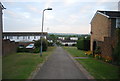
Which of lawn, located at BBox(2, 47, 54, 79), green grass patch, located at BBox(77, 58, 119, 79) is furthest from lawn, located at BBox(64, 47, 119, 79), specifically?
lawn, located at BBox(2, 47, 54, 79)

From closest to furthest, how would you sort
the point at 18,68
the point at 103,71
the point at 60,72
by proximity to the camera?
the point at 60,72, the point at 103,71, the point at 18,68

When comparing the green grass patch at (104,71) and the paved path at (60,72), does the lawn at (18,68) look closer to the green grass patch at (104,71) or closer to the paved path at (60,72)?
the paved path at (60,72)

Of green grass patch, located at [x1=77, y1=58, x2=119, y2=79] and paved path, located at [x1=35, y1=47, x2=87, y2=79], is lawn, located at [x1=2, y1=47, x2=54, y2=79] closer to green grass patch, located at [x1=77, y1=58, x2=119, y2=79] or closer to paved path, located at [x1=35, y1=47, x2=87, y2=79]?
paved path, located at [x1=35, y1=47, x2=87, y2=79]

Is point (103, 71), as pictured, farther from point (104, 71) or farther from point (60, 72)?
point (60, 72)

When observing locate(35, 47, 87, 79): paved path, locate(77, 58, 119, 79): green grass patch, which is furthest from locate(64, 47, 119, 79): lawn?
locate(35, 47, 87, 79): paved path

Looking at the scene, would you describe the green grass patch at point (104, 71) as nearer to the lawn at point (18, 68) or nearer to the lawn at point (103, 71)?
the lawn at point (103, 71)

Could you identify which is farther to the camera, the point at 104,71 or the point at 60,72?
the point at 104,71

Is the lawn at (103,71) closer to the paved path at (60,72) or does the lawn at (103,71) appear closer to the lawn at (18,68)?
the paved path at (60,72)

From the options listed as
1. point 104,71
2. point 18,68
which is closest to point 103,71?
point 104,71

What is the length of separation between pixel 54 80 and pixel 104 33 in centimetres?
1346

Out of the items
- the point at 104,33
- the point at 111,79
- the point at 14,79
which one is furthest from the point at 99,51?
the point at 14,79

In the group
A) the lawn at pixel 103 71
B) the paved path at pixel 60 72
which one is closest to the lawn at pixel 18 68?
the paved path at pixel 60 72

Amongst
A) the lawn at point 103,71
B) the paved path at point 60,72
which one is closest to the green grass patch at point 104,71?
the lawn at point 103,71

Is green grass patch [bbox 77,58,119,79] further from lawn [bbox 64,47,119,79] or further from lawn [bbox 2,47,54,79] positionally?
lawn [bbox 2,47,54,79]
